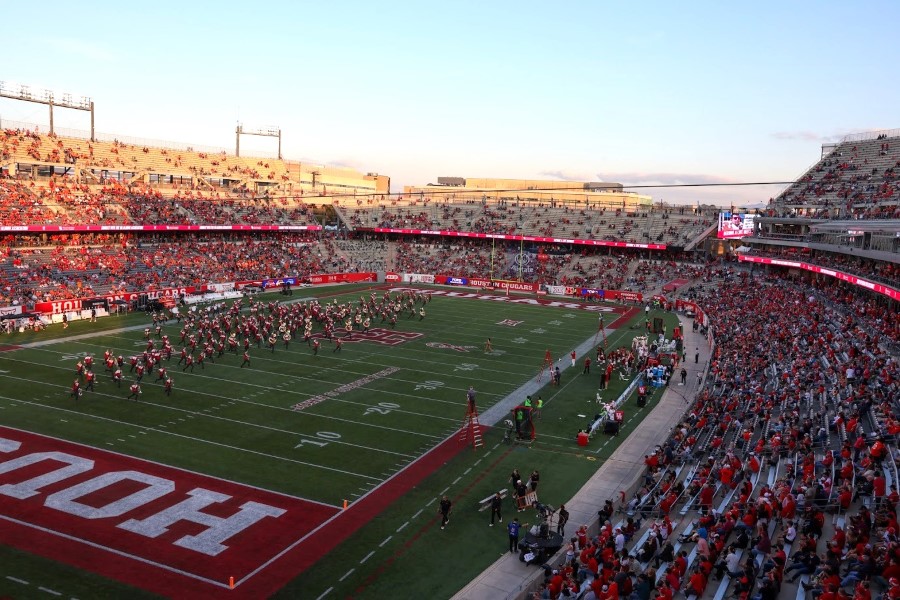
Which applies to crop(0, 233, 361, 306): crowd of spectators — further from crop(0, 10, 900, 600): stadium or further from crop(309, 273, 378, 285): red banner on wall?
crop(309, 273, 378, 285): red banner on wall

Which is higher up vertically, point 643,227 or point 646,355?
point 643,227

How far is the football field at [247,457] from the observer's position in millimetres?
13578

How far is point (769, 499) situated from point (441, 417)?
1163cm

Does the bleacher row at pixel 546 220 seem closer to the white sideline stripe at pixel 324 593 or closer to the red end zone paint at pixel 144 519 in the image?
the red end zone paint at pixel 144 519

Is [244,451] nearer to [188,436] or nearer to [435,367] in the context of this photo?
[188,436]

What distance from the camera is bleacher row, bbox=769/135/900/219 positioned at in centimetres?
4431

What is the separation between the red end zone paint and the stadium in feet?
0.24

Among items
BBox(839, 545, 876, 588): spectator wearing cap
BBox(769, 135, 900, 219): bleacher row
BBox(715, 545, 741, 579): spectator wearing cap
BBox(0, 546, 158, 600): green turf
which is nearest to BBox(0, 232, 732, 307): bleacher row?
BBox(769, 135, 900, 219): bleacher row

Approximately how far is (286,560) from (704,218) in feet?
193

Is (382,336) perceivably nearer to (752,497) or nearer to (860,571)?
(752,497)

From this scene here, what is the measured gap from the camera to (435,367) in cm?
3023

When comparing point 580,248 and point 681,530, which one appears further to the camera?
point 580,248

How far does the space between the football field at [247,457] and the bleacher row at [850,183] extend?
2592cm

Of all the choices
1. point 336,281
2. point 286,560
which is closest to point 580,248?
point 336,281
